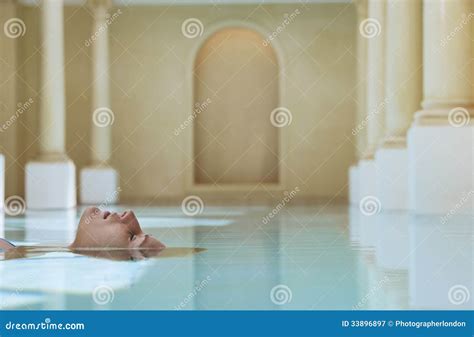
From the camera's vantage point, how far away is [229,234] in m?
11.5

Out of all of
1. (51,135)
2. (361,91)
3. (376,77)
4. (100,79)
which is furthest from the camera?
(361,91)

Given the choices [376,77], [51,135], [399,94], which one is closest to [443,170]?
[399,94]

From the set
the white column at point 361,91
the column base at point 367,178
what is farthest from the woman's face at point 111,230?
the white column at point 361,91

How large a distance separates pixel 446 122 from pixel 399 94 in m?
4.52

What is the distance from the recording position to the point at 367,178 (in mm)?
22562

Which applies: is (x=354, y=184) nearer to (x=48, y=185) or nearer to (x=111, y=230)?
(x=48, y=185)

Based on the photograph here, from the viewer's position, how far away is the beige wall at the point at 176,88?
3092 cm

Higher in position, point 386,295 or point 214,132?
point 214,132

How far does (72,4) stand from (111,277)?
26367mm

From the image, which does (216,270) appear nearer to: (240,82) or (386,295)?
(386,295)

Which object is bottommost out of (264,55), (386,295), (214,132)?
(386,295)

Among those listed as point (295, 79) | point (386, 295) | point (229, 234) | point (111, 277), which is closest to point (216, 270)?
→ point (111, 277)

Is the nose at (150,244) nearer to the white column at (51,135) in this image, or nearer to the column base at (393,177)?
the column base at (393,177)

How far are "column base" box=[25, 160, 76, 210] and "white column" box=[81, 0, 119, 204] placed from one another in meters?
5.47
